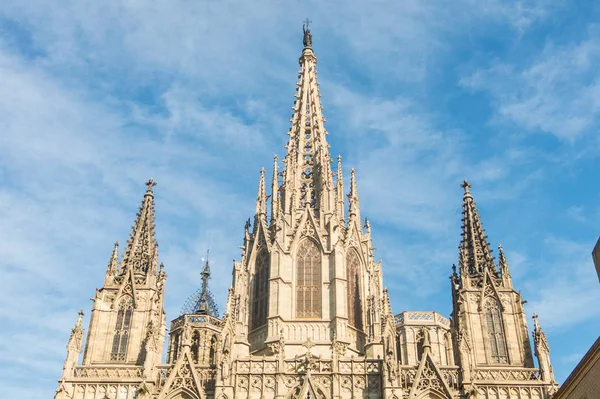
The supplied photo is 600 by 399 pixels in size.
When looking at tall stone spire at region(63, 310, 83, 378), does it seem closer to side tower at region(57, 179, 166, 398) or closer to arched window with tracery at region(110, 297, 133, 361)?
side tower at region(57, 179, 166, 398)

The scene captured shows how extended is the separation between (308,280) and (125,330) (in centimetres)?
1210

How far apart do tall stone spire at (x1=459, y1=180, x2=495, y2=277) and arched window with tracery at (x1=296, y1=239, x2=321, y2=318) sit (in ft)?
32.5

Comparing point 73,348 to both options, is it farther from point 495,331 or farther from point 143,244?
point 495,331

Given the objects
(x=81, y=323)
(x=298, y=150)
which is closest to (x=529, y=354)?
(x=298, y=150)

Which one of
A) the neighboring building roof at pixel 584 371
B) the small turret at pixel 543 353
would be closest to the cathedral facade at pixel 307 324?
the small turret at pixel 543 353

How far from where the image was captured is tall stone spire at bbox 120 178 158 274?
152ft

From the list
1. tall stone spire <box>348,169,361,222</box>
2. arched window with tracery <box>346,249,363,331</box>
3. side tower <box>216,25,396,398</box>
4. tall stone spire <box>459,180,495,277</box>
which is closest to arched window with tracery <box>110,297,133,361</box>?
side tower <box>216,25,396,398</box>

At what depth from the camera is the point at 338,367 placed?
3912 centimetres

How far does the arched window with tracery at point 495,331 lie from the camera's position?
42.2 m

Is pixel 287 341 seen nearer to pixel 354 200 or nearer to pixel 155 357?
pixel 155 357

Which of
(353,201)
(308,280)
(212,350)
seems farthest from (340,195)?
(212,350)

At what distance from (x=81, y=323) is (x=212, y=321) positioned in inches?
847

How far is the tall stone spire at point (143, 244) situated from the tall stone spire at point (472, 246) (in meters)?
21.2

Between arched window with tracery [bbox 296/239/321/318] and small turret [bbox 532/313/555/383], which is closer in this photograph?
small turret [bbox 532/313/555/383]
